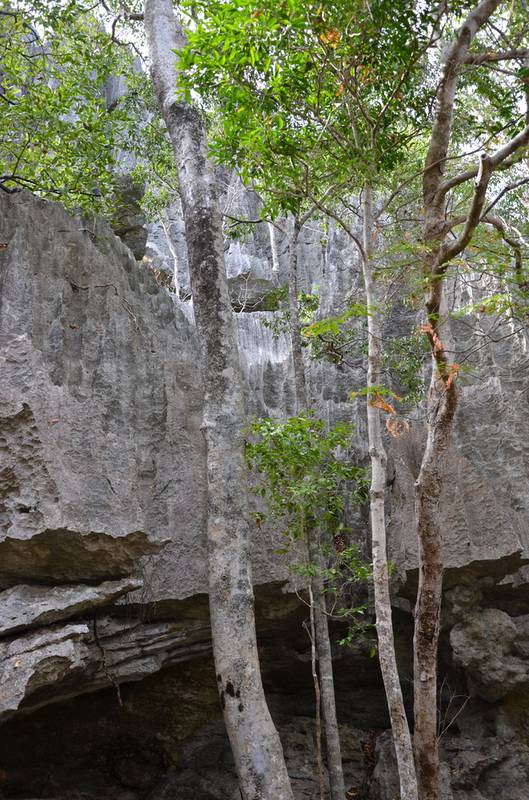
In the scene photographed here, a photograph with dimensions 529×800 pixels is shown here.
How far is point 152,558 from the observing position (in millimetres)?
7500

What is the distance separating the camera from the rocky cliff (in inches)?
247

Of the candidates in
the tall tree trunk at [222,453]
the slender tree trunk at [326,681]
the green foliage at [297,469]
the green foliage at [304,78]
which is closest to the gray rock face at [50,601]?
the tall tree trunk at [222,453]

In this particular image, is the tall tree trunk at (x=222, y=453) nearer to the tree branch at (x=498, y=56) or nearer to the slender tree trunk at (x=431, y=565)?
the slender tree trunk at (x=431, y=565)

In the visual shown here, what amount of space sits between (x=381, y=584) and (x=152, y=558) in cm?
246

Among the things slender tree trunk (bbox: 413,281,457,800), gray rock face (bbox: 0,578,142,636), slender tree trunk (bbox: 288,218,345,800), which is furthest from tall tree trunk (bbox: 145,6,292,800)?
slender tree trunk (bbox: 288,218,345,800)

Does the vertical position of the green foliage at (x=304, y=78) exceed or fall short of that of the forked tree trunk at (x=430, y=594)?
it exceeds it

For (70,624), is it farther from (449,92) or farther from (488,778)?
(449,92)

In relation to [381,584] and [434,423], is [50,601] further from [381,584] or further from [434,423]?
[434,423]

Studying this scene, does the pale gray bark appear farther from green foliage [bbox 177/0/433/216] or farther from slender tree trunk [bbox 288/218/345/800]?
slender tree trunk [bbox 288/218/345/800]

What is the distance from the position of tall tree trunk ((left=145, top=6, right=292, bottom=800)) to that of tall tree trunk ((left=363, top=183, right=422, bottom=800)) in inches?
44.9

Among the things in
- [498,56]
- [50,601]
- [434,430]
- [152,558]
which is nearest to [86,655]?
[50,601]

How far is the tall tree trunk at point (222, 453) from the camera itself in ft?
18.3

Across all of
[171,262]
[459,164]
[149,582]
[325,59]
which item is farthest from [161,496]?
[171,262]

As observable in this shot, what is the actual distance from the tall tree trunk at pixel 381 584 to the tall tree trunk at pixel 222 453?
1140 mm
